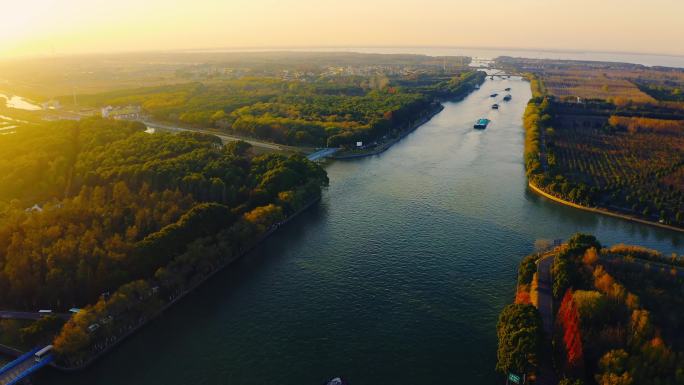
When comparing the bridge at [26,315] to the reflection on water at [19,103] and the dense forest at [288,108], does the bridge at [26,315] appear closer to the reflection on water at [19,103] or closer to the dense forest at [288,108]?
the dense forest at [288,108]

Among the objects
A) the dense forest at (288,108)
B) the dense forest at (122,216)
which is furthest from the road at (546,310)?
the dense forest at (288,108)

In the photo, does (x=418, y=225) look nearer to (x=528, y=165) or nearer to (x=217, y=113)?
(x=528, y=165)

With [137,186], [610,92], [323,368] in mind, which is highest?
[610,92]

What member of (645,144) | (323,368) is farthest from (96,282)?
(645,144)

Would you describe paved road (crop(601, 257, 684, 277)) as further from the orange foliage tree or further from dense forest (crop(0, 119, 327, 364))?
dense forest (crop(0, 119, 327, 364))

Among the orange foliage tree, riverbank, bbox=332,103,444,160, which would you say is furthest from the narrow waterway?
riverbank, bbox=332,103,444,160

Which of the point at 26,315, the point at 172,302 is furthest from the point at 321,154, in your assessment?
the point at 26,315
